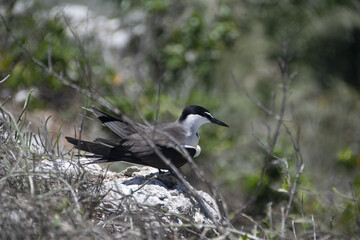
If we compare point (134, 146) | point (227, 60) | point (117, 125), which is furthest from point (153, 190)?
point (227, 60)

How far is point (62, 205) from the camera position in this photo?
2432 millimetres

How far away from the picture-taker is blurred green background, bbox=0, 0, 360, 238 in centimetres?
669

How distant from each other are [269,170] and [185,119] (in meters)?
1.98

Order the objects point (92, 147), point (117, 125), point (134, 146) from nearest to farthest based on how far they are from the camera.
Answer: point (92, 147) → point (134, 146) → point (117, 125)

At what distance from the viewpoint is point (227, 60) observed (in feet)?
26.5

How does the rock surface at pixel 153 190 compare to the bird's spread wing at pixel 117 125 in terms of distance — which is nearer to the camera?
the rock surface at pixel 153 190

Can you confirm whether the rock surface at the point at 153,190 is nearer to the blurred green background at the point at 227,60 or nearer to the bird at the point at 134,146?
the bird at the point at 134,146

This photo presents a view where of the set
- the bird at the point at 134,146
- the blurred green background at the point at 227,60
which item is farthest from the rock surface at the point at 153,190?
the blurred green background at the point at 227,60

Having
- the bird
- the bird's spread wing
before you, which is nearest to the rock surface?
the bird

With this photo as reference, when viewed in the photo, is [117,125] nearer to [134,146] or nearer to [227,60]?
[134,146]

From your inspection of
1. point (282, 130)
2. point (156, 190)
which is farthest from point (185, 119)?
point (282, 130)

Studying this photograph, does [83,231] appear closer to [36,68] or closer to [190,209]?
[190,209]

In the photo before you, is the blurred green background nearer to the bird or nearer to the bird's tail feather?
the bird

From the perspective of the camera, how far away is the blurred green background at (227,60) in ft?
21.9
